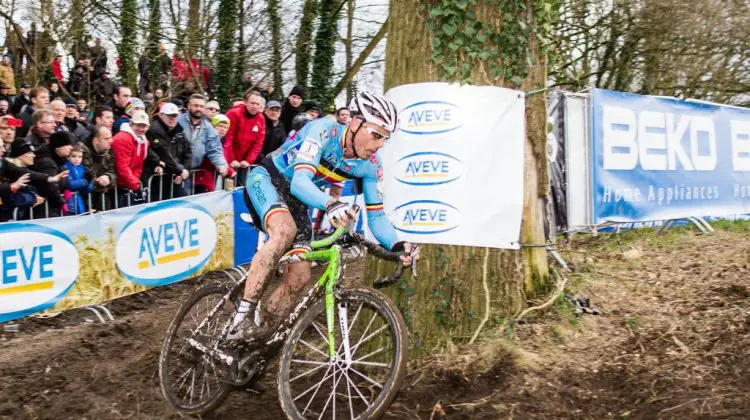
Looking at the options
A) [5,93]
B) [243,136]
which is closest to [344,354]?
[243,136]

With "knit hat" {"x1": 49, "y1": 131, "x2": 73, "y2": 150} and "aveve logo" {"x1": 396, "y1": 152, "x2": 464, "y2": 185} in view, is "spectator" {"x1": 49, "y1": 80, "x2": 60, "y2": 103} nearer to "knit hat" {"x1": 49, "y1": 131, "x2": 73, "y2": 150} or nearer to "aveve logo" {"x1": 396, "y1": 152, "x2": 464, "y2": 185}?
"knit hat" {"x1": 49, "y1": 131, "x2": 73, "y2": 150}

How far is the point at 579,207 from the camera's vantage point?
26.2 ft

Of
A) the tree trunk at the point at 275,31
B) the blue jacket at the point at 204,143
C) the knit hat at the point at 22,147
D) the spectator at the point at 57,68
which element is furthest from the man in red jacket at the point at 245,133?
the spectator at the point at 57,68

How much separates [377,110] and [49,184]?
4.83m

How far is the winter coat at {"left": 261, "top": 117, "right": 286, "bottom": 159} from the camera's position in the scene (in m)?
11.0

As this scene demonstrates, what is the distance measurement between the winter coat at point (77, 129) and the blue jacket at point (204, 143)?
119 cm

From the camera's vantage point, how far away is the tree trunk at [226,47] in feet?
45.8

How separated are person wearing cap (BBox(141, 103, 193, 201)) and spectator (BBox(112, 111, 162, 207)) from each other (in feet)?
0.57

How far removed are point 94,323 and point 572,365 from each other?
16.4 feet

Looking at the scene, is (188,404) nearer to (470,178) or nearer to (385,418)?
(385,418)

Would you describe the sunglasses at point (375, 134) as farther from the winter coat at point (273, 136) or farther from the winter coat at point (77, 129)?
the winter coat at point (273, 136)

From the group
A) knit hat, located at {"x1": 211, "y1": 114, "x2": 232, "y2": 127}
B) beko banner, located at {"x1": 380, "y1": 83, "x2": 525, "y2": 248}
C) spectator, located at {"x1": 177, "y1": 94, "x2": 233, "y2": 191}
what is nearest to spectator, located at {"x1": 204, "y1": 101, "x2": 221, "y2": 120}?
knit hat, located at {"x1": 211, "y1": 114, "x2": 232, "y2": 127}

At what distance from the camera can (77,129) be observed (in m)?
9.44

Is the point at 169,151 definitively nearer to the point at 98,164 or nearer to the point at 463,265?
the point at 98,164
